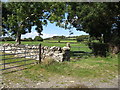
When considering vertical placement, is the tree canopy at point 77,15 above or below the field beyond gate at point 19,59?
above

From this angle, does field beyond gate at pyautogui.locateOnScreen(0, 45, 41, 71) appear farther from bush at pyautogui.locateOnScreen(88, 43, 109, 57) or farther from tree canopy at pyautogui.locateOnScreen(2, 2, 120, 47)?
bush at pyautogui.locateOnScreen(88, 43, 109, 57)

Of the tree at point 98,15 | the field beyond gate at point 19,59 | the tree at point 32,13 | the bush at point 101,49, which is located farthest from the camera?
the tree at point 32,13

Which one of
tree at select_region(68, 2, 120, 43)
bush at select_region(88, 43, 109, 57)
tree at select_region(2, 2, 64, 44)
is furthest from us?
tree at select_region(2, 2, 64, 44)

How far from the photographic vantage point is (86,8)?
13055 mm

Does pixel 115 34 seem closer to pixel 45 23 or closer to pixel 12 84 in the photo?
pixel 45 23

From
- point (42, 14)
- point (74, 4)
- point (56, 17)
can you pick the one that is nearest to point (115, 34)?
point (74, 4)

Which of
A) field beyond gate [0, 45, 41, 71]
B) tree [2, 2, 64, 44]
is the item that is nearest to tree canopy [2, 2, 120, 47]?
tree [2, 2, 64, 44]

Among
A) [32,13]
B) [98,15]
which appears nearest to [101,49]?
[98,15]

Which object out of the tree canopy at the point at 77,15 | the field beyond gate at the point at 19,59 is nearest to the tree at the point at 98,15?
the tree canopy at the point at 77,15

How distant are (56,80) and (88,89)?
1.71m

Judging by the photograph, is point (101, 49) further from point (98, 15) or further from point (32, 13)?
point (32, 13)

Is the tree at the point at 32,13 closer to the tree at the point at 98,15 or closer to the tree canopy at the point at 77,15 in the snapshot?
the tree canopy at the point at 77,15

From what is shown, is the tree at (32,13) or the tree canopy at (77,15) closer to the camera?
the tree canopy at (77,15)

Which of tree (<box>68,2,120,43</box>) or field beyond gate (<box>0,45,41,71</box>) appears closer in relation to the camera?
field beyond gate (<box>0,45,41,71</box>)
